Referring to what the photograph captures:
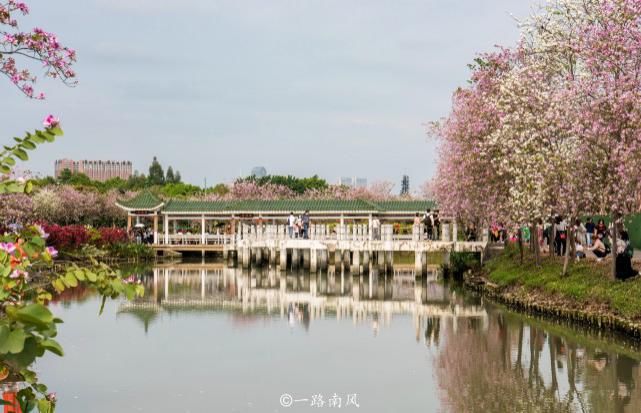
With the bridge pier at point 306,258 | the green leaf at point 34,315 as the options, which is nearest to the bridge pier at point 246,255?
the bridge pier at point 306,258

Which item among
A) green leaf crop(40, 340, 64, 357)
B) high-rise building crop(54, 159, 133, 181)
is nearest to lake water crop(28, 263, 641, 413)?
green leaf crop(40, 340, 64, 357)

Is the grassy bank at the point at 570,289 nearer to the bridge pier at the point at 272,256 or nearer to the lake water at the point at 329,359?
the lake water at the point at 329,359

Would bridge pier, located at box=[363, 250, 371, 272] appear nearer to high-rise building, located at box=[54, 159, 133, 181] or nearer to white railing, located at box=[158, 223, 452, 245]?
white railing, located at box=[158, 223, 452, 245]

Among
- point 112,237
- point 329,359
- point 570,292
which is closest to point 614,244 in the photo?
point 570,292

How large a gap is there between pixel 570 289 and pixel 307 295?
40.9 feet

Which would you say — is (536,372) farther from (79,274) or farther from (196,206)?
(196,206)

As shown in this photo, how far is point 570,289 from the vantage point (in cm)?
2462

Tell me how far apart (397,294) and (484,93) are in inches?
367

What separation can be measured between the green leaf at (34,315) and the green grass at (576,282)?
59.1 ft

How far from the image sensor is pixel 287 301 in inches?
1282

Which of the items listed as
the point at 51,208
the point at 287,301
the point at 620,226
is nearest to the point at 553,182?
the point at 620,226

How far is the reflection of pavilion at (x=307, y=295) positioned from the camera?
2941cm

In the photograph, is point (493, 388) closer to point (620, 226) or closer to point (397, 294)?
point (620, 226)

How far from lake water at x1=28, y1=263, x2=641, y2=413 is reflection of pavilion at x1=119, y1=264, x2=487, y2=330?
14 centimetres
